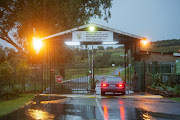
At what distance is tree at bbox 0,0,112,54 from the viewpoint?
994 inches

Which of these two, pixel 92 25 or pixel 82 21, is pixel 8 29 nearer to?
pixel 82 21

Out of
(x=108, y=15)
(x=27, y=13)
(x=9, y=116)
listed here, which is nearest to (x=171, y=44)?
(x=108, y=15)

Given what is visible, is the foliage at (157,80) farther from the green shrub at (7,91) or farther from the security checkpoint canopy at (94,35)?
the green shrub at (7,91)

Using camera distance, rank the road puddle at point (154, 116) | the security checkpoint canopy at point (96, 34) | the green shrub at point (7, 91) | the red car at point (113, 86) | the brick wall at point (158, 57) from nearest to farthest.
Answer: the road puddle at point (154, 116), the green shrub at point (7, 91), the red car at point (113, 86), the security checkpoint canopy at point (96, 34), the brick wall at point (158, 57)

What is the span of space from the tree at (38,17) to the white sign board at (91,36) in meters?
6.68

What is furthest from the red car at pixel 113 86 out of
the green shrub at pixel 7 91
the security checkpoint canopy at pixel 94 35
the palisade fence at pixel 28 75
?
the green shrub at pixel 7 91

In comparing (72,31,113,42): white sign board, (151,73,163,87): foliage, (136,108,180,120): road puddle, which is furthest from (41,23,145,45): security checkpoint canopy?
(136,108,180,120): road puddle

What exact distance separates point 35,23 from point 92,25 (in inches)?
362

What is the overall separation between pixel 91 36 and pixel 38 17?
8.97 metres

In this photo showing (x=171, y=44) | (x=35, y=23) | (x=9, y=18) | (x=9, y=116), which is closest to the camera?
(x=9, y=116)

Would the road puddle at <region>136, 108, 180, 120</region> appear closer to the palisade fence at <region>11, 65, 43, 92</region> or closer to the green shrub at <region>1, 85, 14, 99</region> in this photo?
the green shrub at <region>1, 85, 14, 99</region>

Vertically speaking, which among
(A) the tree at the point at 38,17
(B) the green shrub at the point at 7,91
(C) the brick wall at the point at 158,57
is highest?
(A) the tree at the point at 38,17

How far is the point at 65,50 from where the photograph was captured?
32.0m

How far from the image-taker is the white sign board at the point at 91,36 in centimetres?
1980
